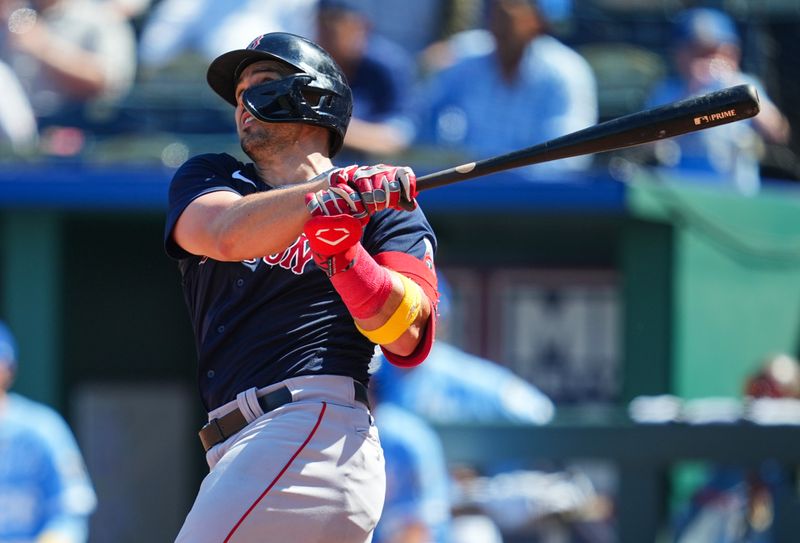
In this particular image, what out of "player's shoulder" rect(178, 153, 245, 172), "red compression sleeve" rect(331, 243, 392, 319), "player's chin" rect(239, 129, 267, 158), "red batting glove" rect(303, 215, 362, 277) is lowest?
"red compression sleeve" rect(331, 243, 392, 319)

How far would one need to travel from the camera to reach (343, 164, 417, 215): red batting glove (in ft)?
8.05

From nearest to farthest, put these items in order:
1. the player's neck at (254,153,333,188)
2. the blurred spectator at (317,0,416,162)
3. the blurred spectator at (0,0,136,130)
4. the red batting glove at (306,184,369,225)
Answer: the red batting glove at (306,184,369,225), the player's neck at (254,153,333,188), the blurred spectator at (317,0,416,162), the blurred spectator at (0,0,136,130)

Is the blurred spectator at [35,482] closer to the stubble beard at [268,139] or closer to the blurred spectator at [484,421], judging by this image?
the blurred spectator at [484,421]

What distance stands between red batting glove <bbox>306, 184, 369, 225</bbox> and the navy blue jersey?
183 mm

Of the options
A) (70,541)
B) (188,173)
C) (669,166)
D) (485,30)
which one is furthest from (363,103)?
(188,173)

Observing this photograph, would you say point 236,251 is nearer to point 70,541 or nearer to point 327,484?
point 327,484

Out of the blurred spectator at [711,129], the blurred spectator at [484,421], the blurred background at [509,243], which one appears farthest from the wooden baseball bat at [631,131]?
the blurred spectator at [711,129]

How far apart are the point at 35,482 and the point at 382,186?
142 inches

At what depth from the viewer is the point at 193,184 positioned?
2.66m

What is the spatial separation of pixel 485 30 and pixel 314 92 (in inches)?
176

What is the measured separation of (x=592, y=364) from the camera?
713 cm

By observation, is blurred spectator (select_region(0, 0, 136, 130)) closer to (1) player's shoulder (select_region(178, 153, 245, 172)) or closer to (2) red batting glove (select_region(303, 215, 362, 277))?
(1) player's shoulder (select_region(178, 153, 245, 172))

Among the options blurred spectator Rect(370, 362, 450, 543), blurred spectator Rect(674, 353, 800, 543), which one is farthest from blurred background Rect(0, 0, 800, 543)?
blurred spectator Rect(370, 362, 450, 543)

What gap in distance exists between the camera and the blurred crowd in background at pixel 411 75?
6.26m
